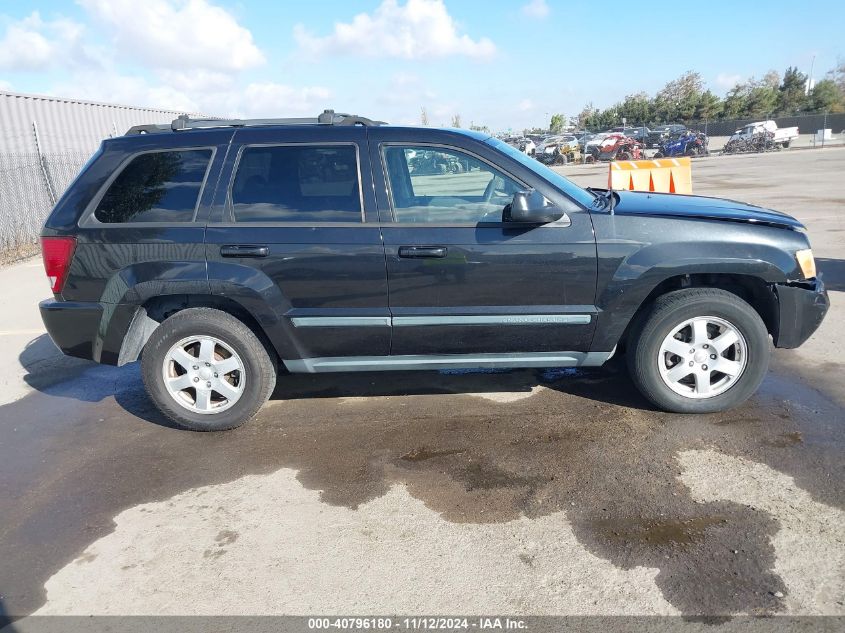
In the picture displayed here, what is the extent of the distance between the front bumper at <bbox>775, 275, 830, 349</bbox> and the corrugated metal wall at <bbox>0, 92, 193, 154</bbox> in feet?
46.7

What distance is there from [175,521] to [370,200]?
7.03ft

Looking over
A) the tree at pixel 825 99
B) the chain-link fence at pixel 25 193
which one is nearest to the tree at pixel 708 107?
the tree at pixel 825 99

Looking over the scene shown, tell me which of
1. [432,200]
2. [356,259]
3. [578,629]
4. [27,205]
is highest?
[27,205]

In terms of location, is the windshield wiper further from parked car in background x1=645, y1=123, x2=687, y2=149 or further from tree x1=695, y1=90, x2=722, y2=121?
tree x1=695, y1=90, x2=722, y2=121

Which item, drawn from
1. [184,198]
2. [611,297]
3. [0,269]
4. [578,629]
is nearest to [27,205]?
[0,269]

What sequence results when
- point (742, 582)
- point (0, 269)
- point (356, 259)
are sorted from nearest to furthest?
1. point (742, 582)
2. point (356, 259)
3. point (0, 269)

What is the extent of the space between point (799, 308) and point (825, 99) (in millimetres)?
63224

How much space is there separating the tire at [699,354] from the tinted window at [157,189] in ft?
9.92

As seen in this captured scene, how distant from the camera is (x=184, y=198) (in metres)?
3.89

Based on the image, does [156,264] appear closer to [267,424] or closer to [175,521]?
[267,424]

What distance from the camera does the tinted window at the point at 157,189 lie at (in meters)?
3.89

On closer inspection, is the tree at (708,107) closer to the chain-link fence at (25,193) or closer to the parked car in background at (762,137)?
the parked car in background at (762,137)

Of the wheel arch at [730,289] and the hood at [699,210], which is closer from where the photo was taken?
the hood at [699,210]

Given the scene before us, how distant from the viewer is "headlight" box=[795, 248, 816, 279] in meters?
3.76
